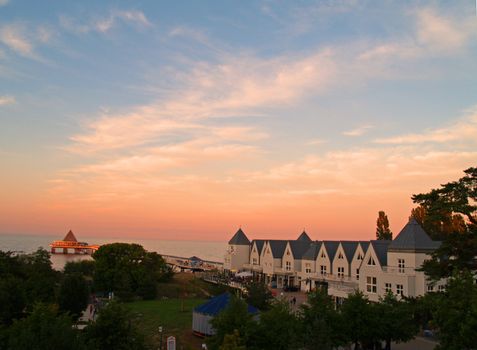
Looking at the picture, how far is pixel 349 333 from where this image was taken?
31938 millimetres

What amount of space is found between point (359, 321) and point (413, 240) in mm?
20800

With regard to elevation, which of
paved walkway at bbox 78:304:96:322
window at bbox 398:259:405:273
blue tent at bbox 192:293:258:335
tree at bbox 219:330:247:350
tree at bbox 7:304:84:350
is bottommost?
paved walkway at bbox 78:304:96:322

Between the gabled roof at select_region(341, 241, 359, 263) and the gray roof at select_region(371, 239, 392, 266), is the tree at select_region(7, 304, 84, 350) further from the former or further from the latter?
the gabled roof at select_region(341, 241, 359, 263)

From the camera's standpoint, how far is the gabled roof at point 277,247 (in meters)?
81.1

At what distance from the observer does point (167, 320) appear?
48500mm

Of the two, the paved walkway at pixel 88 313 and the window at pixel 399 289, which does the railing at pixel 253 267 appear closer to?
the paved walkway at pixel 88 313

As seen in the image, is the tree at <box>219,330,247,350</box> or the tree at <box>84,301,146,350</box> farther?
the tree at <box>84,301,146,350</box>

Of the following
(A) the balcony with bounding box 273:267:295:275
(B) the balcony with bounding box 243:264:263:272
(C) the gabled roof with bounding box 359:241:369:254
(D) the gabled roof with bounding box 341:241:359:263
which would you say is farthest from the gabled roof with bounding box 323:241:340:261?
(B) the balcony with bounding box 243:264:263:272

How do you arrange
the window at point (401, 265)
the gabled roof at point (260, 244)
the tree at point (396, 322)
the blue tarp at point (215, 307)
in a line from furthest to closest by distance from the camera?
1. the gabled roof at point (260, 244)
2. the window at point (401, 265)
3. the blue tarp at point (215, 307)
4. the tree at point (396, 322)

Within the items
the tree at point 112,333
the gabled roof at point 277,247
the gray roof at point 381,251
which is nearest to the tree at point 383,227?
the gabled roof at point 277,247

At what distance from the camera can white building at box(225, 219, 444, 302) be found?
162ft

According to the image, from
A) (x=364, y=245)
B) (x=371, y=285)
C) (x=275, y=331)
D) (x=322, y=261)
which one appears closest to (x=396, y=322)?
(x=275, y=331)

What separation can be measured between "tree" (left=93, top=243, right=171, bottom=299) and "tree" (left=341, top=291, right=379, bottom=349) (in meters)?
41.8

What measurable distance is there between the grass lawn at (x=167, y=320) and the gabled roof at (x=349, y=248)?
2097 cm
